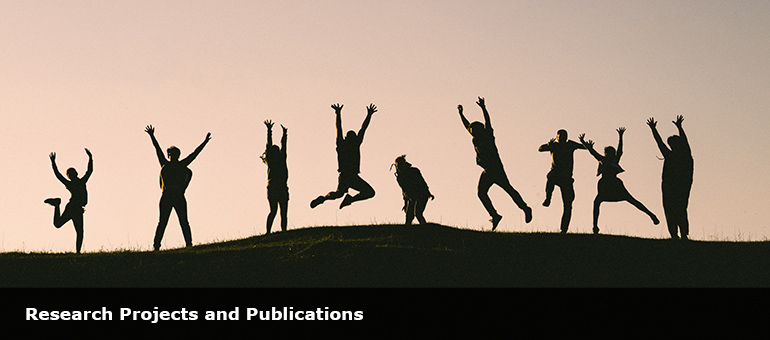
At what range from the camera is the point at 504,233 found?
1025 inches

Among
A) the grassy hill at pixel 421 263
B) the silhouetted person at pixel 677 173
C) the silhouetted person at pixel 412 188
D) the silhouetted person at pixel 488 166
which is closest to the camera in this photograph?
the grassy hill at pixel 421 263

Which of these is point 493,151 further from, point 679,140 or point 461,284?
point 461,284

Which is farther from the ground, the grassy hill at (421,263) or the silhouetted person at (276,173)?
the silhouetted person at (276,173)

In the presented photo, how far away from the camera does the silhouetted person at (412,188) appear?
→ 2727cm

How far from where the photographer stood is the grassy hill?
20.5 meters

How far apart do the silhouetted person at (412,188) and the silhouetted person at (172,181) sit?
5.15m

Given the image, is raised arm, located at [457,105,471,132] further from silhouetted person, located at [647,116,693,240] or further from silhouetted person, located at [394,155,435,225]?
silhouetted person, located at [647,116,693,240]

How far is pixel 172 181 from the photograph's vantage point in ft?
88.5

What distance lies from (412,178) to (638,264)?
7.25 m

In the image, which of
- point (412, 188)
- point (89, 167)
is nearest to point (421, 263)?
point (412, 188)

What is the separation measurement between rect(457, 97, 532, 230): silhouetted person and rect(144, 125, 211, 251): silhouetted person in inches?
279

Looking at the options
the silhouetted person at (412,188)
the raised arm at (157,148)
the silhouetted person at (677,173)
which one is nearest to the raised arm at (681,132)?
the silhouetted person at (677,173)

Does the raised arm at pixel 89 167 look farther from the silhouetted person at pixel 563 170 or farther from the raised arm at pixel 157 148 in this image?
the silhouetted person at pixel 563 170

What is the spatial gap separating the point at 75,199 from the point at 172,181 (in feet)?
10.3
